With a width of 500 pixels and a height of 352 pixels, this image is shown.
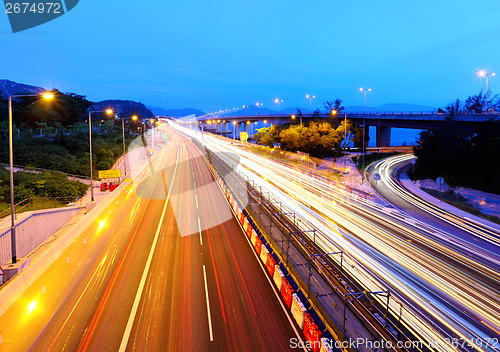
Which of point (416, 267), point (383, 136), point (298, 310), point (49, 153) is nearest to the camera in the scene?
point (298, 310)

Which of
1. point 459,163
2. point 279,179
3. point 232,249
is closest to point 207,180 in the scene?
point 279,179

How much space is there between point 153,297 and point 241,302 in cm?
379

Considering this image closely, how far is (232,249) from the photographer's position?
17.6m

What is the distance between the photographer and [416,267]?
14164 mm

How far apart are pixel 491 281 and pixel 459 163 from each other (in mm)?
29810

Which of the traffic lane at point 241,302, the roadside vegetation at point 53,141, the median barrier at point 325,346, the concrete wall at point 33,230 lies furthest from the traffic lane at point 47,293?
the roadside vegetation at point 53,141

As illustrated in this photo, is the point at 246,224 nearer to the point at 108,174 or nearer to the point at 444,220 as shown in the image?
the point at 444,220

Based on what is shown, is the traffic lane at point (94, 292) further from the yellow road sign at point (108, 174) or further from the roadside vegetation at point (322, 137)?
the roadside vegetation at point (322, 137)

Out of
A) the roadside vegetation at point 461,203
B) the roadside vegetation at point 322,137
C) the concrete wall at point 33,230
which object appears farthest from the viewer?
the roadside vegetation at point 322,137

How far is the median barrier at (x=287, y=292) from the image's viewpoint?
474 inches

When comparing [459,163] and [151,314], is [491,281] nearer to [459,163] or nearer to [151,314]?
[151,314]

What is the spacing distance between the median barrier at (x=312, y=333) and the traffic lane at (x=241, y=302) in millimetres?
623

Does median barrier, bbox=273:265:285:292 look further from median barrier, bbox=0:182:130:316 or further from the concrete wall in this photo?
the concrete wall

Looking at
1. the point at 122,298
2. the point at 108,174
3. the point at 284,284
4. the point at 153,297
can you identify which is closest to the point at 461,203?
the point at 284,284
